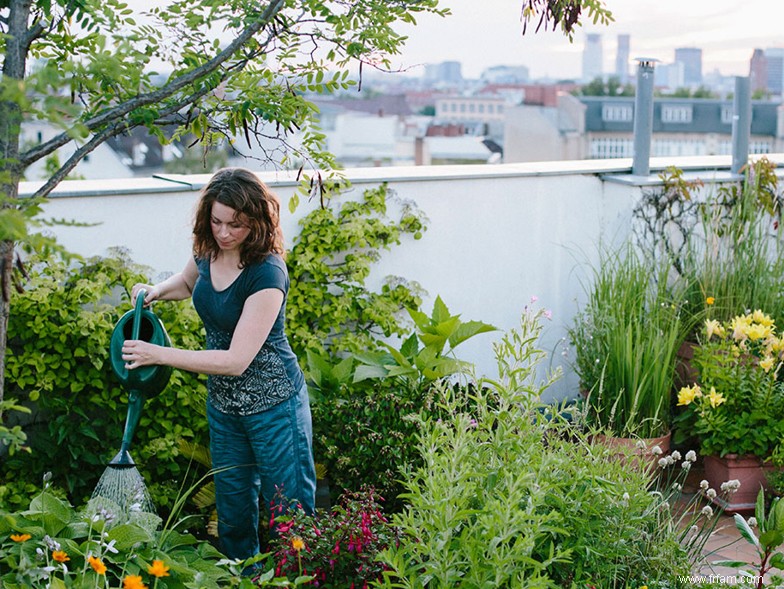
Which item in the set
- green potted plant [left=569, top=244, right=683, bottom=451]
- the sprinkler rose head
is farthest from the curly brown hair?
green potted plant [left=569, top=244, right=683, bottom=451]

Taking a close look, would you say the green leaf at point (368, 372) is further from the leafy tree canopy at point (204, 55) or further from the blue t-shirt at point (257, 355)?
the leafy tree canopy at point (204, 55)

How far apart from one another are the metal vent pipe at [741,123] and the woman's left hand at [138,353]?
3.71m

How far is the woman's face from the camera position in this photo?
108 inches

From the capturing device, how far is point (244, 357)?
8.84 feet

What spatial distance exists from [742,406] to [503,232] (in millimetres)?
1425

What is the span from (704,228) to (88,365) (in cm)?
307

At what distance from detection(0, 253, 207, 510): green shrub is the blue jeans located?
1.78ft

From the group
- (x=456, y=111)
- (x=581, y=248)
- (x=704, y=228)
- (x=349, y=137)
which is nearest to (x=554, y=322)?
(x=581, y=248)

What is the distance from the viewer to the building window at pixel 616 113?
66438 millimetres

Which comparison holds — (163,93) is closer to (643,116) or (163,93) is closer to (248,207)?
(248,207)

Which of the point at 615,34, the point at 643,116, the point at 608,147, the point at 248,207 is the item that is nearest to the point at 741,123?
the point at 643,116

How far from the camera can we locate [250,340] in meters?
2.70

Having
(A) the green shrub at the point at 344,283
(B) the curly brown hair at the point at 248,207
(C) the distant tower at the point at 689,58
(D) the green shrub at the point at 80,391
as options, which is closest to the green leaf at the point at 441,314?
(A) the green shrub at the point at 344,283

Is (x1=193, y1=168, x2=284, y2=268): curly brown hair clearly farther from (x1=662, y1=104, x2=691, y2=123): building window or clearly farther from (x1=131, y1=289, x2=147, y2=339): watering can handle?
(x1=662, y1=104, x2=691, y2=123): building window
